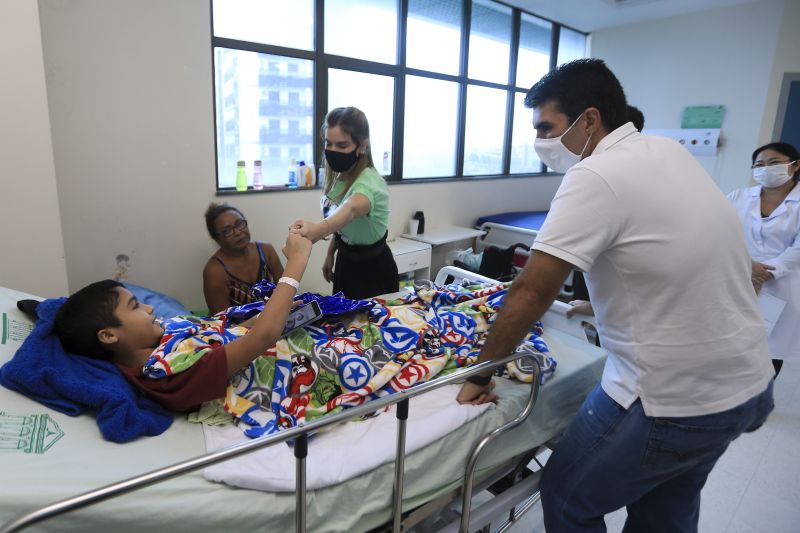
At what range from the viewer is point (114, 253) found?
9.82 ft

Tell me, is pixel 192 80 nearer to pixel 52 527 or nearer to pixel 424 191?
pixel 424 191

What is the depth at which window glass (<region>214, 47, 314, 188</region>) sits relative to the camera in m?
3.38

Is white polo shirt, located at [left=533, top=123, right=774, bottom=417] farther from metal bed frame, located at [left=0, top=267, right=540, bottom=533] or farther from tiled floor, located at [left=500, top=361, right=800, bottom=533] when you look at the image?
tiled floor, located at [left=500, top=361, right=800, bottom=533]

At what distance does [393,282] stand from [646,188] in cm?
166

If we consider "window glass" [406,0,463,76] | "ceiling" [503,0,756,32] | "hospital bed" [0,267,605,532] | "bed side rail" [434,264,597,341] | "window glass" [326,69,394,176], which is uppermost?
"ceiling" [503,0,756,32]

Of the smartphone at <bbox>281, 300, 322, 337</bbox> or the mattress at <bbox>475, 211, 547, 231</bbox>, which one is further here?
the mattress at <bbox>475, 211, 547, 231</bbox>

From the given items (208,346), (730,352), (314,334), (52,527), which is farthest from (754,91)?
(52,527)

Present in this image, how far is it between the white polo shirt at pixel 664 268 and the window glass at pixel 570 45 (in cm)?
556

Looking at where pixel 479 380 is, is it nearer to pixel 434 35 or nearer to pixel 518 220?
pixel 434 35

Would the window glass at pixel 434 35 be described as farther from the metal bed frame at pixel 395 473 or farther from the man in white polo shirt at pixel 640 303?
the metal bed frame at pixel 395 473

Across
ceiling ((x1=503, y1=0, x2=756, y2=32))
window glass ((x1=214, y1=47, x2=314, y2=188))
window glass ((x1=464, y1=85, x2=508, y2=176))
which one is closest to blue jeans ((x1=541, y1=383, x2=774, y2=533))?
window glass ((x1=214, y1=47, x2=314, y2=188))

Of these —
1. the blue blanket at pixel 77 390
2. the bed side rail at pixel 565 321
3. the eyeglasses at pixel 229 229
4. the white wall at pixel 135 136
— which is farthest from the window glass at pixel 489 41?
the blue blanket at pixel 77 390

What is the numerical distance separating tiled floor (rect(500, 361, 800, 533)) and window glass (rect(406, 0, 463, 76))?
12.5ft

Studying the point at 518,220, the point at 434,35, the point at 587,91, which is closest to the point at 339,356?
the point at 587,91
